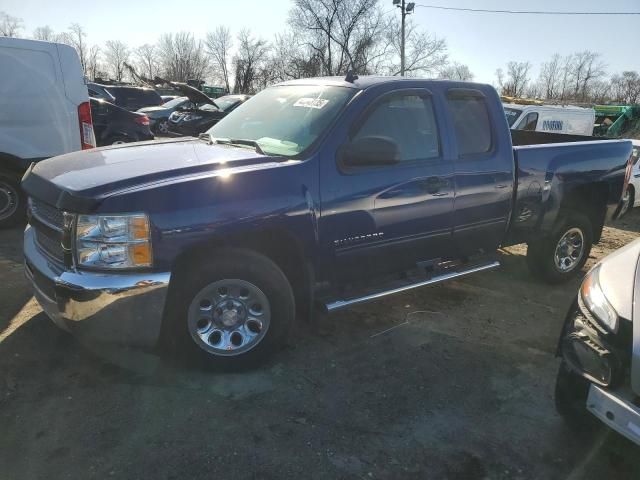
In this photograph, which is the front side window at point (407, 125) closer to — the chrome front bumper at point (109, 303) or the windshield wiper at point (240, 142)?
the windshield wiper at point (240, 142)

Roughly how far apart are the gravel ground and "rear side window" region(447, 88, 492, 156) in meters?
1.52

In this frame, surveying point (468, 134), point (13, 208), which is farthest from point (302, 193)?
point (13, 208)

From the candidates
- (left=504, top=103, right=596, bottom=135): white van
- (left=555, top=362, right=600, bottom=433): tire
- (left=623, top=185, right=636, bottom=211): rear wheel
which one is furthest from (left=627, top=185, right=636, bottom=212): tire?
(left=555, top=362, right=600, bottom=433): tire

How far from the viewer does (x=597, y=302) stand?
2451 mm

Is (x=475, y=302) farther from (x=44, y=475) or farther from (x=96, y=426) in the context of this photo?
(x=44, y=475)

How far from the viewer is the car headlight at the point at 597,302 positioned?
90.7 inches

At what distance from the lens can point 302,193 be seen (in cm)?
322

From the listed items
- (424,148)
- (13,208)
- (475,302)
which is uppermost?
(424,148)

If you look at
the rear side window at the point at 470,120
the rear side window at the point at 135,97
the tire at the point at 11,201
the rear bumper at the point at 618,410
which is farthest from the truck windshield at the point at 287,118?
the rear side window at the point at 135,97

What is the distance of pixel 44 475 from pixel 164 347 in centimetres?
115

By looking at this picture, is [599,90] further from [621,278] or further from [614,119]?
[621,278]

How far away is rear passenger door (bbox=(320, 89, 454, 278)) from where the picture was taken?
3.43 meters

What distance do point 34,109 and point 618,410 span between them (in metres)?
6.41

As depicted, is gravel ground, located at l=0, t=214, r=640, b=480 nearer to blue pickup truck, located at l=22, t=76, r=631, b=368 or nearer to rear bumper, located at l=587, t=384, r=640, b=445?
blue pickup truck, located at l=22, t=76, r=631, b=368
